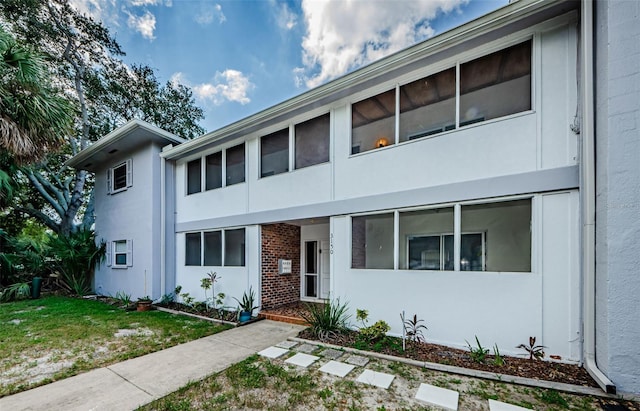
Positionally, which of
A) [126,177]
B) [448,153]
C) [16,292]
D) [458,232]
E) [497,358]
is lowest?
[16,292]

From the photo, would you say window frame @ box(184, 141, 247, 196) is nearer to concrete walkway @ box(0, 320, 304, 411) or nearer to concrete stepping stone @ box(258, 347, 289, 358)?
concrete walkway @ box(0, 320, 304, 411)

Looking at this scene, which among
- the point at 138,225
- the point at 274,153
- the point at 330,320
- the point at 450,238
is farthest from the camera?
the point at 138,225

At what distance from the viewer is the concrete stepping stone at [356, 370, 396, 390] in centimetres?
376

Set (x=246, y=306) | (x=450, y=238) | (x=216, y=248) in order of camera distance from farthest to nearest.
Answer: (x=216, y=248) → (x=246, y=306) → (x=450, y=238)

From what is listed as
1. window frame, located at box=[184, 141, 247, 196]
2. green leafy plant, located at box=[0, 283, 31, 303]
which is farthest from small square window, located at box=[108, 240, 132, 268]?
green leafy plant, located at box=[0, 283, 31, 303]

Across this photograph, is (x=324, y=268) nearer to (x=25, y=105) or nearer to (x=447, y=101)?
(x=447, y=101)

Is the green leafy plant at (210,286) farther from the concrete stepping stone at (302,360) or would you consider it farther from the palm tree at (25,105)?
the palm tree at (25,105)

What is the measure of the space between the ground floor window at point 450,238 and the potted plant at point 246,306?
10.2ft

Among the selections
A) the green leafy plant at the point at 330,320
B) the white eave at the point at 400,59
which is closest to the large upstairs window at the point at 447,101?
the white eave at the point at 400,59

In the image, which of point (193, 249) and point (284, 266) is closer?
point (284, 266)

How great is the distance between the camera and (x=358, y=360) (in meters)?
4.56

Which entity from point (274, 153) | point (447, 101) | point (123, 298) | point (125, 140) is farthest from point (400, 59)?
point (123, 298)

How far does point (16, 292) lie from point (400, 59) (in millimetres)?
15374

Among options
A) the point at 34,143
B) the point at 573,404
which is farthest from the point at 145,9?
the point at 573,404
